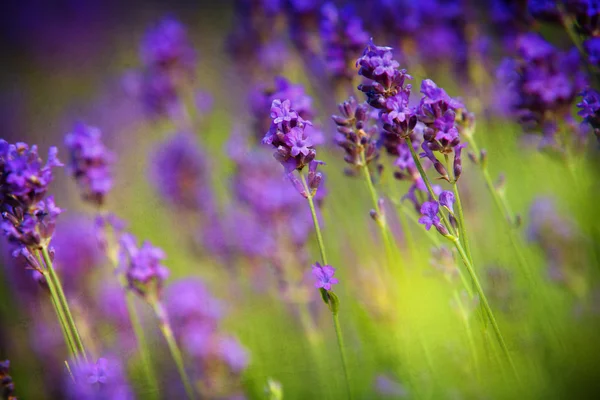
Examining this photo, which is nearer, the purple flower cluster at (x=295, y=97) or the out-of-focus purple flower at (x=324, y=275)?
the out-of-focus purple flower at (x=324, y=275)

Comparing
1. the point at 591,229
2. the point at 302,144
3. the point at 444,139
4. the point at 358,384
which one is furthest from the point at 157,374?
the point at 591,229

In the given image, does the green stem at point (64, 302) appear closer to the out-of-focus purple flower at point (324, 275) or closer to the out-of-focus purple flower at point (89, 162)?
the out-of-focus purple flower at point (89, 162)

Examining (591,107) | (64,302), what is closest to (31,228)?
(64,302)

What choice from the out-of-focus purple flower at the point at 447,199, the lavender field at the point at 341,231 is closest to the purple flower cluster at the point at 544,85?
the lavender field at the point at 341,231

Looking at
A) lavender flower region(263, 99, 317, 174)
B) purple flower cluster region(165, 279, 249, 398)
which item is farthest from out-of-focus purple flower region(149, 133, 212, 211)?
lavender flower region(263, 99, 317, 174)

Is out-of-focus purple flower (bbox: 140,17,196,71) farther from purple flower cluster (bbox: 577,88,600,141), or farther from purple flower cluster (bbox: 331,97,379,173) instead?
purple flower cluster (bbox: 577,88,600,141)
